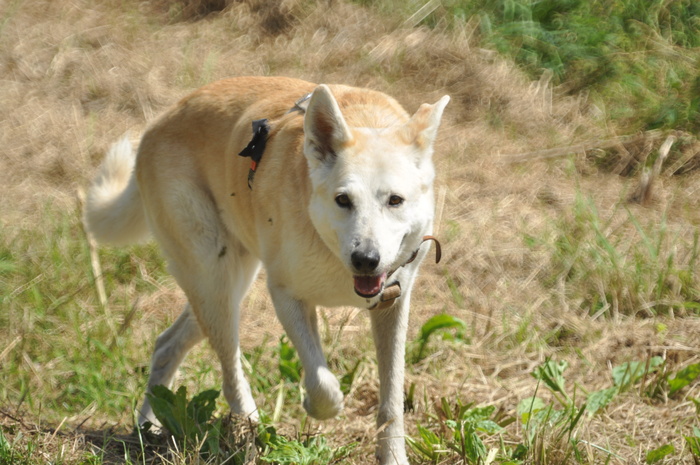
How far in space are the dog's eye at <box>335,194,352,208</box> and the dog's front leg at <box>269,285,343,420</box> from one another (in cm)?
55

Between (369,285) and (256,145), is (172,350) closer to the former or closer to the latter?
(256,145)

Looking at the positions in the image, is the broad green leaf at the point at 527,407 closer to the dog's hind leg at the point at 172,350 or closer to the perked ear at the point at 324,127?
the perked ear at the point at 324,127

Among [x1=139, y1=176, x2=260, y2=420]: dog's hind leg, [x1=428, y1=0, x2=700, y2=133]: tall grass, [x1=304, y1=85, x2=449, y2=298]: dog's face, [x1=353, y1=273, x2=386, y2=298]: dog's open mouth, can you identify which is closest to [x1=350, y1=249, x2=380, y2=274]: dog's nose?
[x1=304, y1=85, x2=449, y2=298]: dog's face

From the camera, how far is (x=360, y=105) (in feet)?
13.2

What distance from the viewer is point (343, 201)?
3.45 m

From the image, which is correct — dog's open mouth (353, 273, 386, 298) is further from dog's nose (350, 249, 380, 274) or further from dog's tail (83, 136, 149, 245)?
dog's tail (83, 136, 149, 245)

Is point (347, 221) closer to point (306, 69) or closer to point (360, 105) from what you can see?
point (360, 105)

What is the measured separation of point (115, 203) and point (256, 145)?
123 cm

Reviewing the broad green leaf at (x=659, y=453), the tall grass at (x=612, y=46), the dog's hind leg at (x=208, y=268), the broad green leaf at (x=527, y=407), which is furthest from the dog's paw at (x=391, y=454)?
the tall grass at (x=612, y=46)

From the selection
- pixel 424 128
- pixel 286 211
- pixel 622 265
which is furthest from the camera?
pixel 622 265

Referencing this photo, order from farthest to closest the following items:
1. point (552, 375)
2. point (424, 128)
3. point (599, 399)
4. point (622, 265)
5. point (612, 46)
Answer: point (612, 46) → point (622, 265) → point (552, 375) → point (599, 399) → point (424, 128)

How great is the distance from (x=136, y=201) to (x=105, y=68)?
4.17 m

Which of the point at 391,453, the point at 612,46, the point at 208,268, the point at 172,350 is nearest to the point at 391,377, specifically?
→ the point at 391,453

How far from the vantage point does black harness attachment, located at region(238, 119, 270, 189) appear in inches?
156
